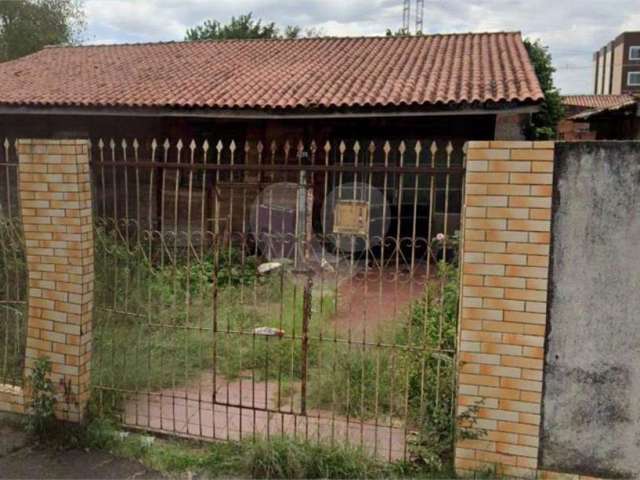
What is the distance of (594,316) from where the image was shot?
2785 millimetres

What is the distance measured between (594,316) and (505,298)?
44 cm

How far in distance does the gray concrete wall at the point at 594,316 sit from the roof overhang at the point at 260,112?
5.66 metres

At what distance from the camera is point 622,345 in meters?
2.78

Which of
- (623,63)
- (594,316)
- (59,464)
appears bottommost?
(59,464)

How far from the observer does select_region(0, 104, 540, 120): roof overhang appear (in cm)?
814

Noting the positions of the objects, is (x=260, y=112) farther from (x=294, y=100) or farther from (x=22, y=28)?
(x=22, y=28)

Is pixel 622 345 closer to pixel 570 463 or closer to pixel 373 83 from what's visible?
pixel 570 463

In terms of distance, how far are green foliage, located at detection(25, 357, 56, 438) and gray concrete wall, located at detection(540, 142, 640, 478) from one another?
113 inches

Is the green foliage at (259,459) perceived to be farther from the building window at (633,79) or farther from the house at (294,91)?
the building window at (633,79)

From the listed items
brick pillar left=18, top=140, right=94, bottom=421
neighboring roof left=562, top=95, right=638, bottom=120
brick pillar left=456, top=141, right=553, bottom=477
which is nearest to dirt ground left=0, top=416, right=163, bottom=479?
brick pillar left=18, top=140, right=94, bottom=421

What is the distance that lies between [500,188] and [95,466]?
2.69 metres

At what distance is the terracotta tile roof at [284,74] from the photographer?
888 centimetres

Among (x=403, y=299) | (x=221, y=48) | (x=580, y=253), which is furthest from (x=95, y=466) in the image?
(x=221, y=48)

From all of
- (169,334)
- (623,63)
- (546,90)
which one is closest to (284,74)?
(169,334)
